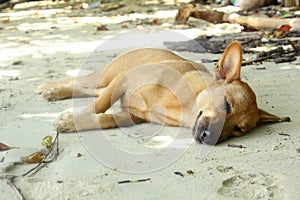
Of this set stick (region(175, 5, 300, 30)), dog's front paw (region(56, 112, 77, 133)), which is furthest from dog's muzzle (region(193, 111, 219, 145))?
stick (region(175, 5, 300, 30))

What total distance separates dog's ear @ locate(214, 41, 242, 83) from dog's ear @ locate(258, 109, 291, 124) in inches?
12.4

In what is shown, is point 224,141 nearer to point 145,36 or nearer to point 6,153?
point 6,153

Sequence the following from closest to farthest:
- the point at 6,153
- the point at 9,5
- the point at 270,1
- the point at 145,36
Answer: the point at 6,153 < the point at 145,36 < the point at 270,1 < the point at 9,5

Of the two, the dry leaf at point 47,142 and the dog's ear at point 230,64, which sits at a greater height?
the dog's ear at point 230,64

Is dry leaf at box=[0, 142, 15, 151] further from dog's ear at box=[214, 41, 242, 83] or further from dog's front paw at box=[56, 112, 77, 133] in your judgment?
dog's ear at box=[214, 41, 242, 83]

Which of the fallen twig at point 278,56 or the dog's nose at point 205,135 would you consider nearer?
the dog's nose at point 205,135

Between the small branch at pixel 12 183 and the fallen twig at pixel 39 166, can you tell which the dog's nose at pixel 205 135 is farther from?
the small branch at pixel 12 183

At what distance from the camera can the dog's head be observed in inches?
168

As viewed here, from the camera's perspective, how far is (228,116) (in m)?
4.34

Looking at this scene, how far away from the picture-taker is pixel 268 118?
4.64 m

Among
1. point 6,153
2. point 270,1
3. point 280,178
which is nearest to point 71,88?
point 6,153

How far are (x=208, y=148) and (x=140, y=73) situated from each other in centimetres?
105

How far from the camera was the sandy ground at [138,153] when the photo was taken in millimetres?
3508

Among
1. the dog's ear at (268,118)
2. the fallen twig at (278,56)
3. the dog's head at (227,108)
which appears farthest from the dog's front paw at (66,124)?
the fallen twig at (278,56)
